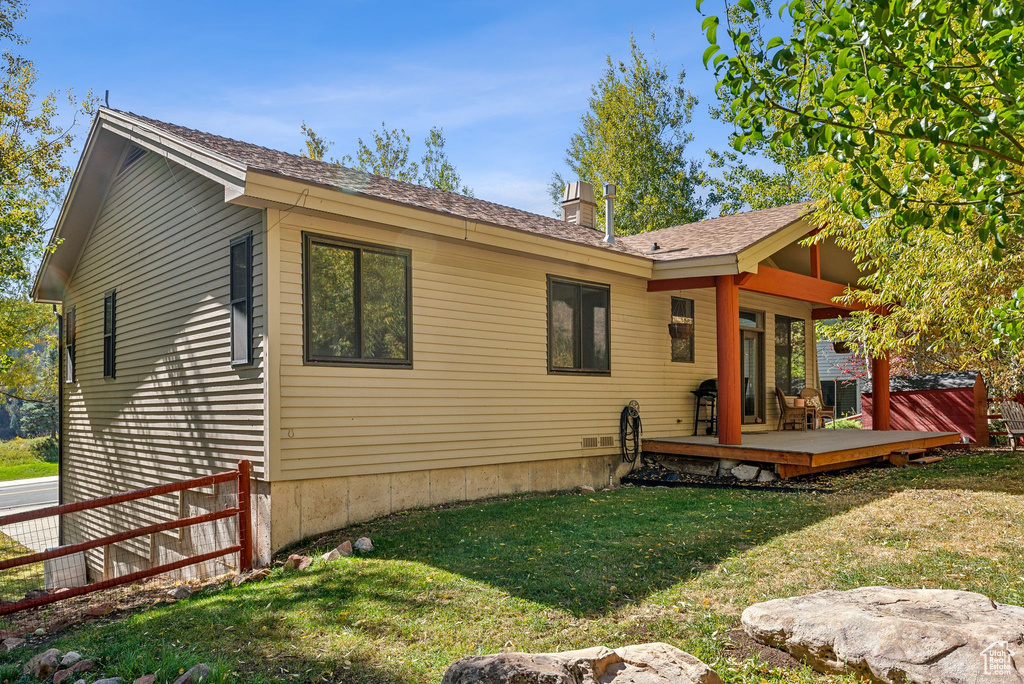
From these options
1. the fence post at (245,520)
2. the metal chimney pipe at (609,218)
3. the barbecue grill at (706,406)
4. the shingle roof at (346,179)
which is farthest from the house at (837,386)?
the fence post at (245,520)

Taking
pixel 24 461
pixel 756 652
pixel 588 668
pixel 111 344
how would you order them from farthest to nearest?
1. pixel 24 461
2. pixel 111 344
3. pixel 756 652
4. pixel 588 668

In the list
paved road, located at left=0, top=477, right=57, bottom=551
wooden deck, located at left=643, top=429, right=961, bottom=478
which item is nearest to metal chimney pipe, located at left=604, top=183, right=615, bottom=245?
wooden deck, located at left=643, top=429, right=961, bottom=478

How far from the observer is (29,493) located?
2042cm

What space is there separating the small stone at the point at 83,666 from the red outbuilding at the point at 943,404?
51.4ft

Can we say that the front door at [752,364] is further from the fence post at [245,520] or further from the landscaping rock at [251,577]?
the landscaping rock at [251,577]

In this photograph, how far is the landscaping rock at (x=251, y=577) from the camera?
603cm

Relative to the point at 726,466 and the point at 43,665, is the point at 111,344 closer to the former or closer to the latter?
the point at 43,665

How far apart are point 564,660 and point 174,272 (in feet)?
24.5

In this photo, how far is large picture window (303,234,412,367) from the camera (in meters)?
7.20

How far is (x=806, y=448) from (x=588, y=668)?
759 centimetres

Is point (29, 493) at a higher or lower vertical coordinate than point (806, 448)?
lower

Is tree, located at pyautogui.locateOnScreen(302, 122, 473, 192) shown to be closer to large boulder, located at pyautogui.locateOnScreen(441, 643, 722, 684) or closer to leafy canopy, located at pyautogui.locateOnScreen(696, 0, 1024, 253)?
leafy canopy, located at pyautogui.locateOnScreen(696, 0, 1024, 253)

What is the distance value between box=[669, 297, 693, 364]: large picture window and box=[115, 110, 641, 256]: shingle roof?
169 centimetres

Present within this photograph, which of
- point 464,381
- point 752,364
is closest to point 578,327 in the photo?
point 464,381
